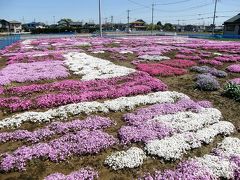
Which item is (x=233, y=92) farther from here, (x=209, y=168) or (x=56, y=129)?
(x=56, y=129)

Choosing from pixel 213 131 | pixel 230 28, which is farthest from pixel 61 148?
pixel 230 28

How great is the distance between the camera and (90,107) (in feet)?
43.0

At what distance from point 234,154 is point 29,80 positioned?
15576mm

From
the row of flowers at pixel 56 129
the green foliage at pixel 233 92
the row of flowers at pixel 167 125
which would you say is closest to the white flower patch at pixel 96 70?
the green foliage at pixel 233 92

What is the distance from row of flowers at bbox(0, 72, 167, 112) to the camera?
1380 centimetres

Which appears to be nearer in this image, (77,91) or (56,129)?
(56,129)

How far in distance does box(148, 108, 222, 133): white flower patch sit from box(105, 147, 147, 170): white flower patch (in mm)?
2696

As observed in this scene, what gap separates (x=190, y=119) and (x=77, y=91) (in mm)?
7644

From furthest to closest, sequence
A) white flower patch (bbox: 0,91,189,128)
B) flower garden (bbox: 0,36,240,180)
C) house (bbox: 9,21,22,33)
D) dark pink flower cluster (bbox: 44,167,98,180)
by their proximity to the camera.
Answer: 1. house (bbox: 9,21,22,33)
2. white flower patch (bbox: 0,91,189,128)
3. flower garden (bbox: 0,36,240,180)
4. dark pink flower cluster (bbox: 44,167,98,180)

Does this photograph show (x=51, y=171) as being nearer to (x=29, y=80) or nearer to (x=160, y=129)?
(x=160, y=129)

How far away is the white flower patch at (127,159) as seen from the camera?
8242mm

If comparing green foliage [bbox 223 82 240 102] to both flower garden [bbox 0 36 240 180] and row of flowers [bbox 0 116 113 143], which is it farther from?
row of flowers [bbox 0 116 113 143]

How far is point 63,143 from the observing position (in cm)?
938

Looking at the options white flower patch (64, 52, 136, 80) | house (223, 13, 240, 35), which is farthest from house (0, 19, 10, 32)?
white flower patch (64, 52, 136, 80)
